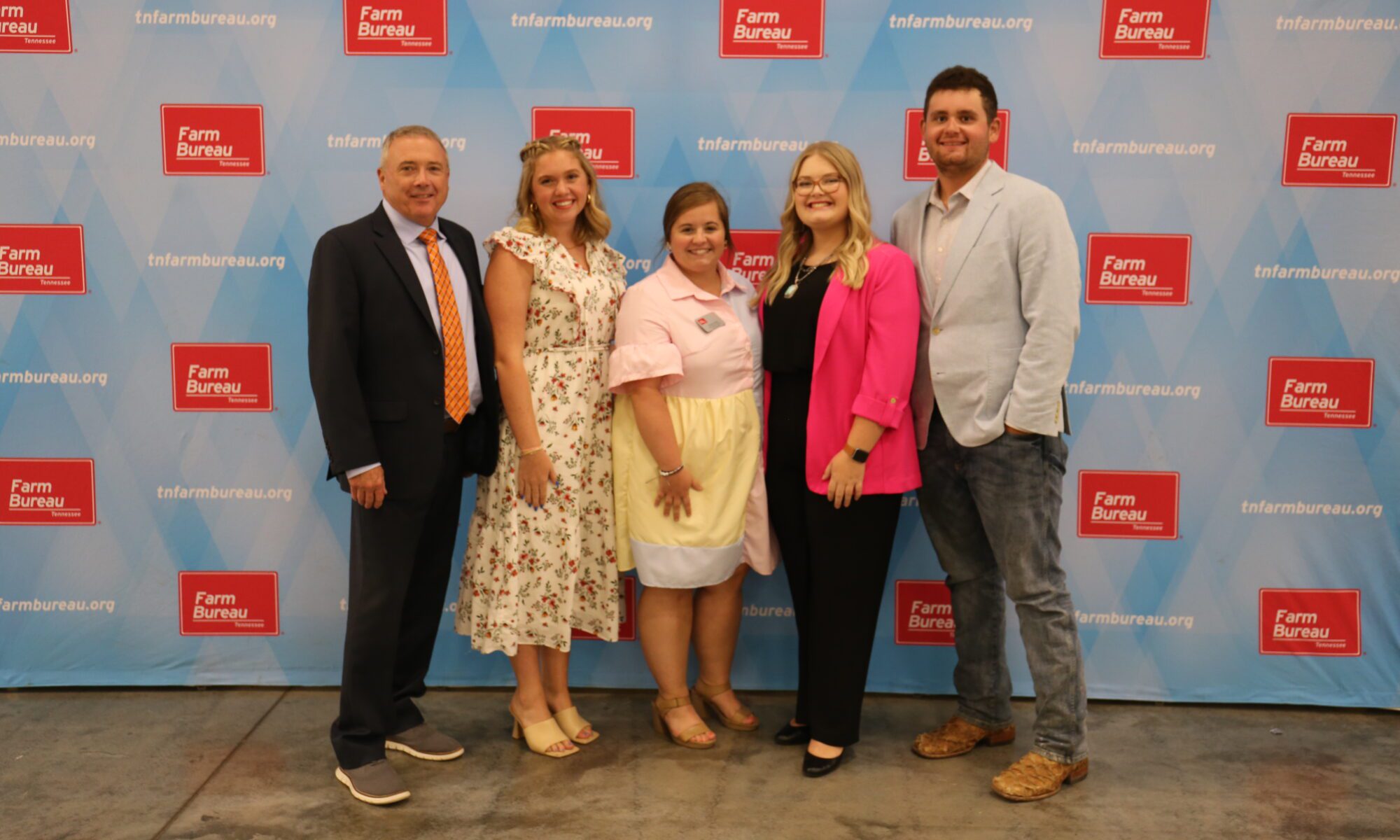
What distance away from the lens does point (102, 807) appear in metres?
2.87

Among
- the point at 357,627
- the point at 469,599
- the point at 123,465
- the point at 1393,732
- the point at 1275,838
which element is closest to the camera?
the point at 1275,838

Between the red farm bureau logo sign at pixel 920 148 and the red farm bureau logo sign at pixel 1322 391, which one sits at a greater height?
the red farm bureau logo sign at pixel 920 148

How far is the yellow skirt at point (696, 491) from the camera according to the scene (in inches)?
121

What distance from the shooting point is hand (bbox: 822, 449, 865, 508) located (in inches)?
115

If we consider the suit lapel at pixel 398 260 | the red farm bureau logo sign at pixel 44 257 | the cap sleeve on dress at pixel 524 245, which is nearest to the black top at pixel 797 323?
the cap sleeve on dress at pixel 524 245

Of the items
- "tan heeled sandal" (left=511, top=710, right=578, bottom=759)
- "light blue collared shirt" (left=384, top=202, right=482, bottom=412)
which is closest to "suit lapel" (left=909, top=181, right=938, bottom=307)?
"light blue collared shirt" (left=384, top=202, right=482, bottom=412)

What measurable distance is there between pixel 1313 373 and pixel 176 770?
12.6ft

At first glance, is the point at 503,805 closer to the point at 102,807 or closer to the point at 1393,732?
the point at 102,807

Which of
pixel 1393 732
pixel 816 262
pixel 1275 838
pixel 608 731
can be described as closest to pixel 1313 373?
pixel 1393 732

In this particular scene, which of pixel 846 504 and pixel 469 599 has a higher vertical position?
pixel 846 504

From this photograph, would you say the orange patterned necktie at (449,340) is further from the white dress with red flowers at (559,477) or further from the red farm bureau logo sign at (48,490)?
the red farm bureau logo sign at (48,490)

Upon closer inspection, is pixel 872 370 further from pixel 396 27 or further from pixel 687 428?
pixel 396 27

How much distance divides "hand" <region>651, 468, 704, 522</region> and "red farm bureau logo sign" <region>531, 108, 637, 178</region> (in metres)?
1.15

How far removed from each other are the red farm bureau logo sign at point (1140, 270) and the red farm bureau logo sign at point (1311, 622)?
3.60 ft
